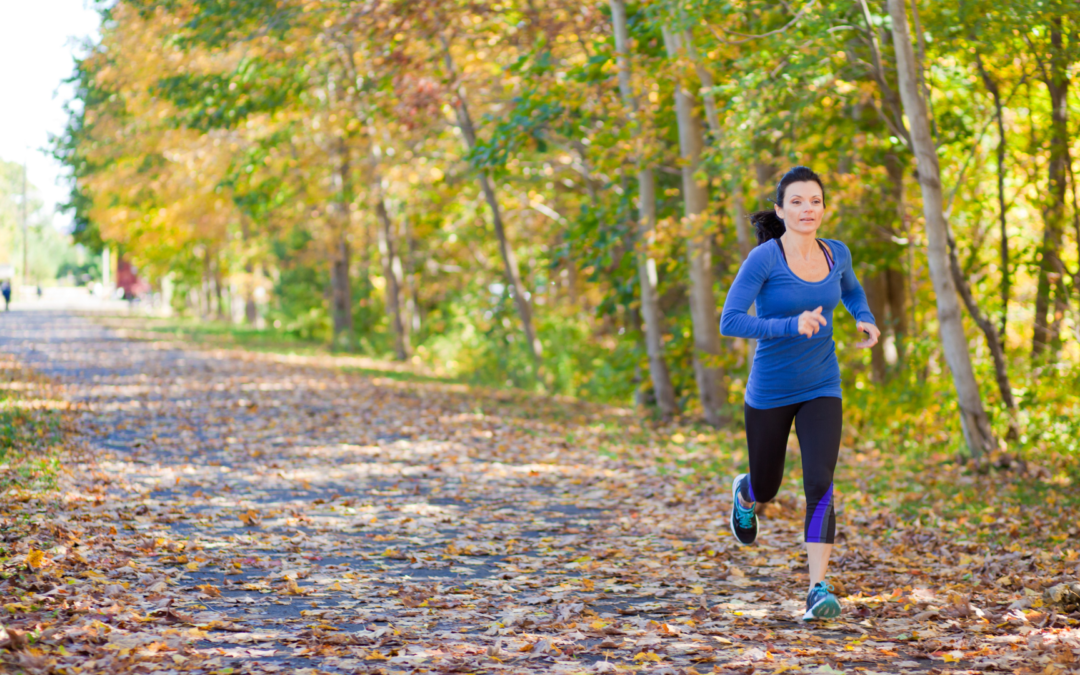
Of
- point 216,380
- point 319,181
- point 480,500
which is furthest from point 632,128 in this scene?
point 319,181

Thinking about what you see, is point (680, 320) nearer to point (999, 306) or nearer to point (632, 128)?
point (632, 128)

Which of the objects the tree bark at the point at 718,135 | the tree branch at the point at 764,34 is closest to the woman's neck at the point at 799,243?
the tree branch at the point at 764,34

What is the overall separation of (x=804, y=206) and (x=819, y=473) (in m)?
1.22

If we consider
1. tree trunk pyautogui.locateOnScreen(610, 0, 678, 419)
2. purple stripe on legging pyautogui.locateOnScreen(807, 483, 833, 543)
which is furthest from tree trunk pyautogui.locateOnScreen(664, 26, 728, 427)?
purple stripe on legging pyautogui.locateOnScreen(807, 483, 833, 543)

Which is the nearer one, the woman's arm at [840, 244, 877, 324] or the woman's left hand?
the woman's left hand

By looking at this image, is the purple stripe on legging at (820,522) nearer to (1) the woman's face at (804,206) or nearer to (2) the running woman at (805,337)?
→ (2) the running woman at (805,337)

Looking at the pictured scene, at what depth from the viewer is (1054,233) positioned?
1041 centimetres

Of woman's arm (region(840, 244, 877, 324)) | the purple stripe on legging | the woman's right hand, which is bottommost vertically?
the purple stripe on legging

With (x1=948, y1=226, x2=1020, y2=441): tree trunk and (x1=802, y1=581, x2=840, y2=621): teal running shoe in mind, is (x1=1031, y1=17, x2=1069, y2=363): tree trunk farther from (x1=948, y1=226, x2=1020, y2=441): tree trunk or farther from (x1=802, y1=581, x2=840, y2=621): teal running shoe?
(x1=802, y1=581, x2=840, y2=621): teal running shoe

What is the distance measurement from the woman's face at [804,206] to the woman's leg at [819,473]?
805 mm

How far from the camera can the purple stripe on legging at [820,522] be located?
15.6ft

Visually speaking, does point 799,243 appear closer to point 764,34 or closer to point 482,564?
point 482,564

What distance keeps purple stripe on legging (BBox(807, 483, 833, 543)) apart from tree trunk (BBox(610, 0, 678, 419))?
7.16m

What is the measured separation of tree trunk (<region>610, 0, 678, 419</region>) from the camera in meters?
12.2
